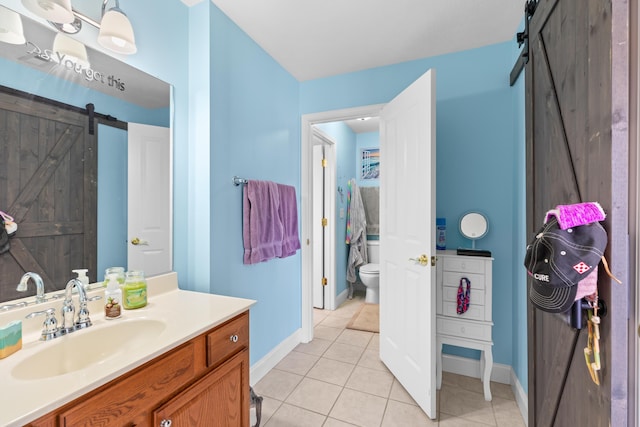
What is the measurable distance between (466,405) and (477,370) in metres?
0.38

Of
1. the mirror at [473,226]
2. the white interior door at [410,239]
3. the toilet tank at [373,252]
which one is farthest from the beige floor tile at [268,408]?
the toilet tank at [373,252]

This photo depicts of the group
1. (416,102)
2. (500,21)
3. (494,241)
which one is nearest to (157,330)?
(416,102)

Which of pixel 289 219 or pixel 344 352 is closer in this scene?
pixel 289 219

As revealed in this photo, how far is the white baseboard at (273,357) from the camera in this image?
6.60 ft

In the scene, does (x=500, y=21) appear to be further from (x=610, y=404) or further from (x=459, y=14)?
(x=610, y=404)

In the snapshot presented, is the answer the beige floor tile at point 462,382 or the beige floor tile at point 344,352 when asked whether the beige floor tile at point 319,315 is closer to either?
the beige floor tile at point 344,352

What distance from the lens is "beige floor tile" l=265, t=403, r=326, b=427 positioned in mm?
1644

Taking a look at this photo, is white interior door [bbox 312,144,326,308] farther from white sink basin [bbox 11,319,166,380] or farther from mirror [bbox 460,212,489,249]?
white sink basin [bbox 11,319,166,380]

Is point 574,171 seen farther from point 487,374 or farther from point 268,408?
point 268,408

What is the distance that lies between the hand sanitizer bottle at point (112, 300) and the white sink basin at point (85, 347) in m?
0.04

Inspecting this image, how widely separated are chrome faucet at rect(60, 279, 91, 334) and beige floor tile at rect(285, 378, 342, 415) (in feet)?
4.29

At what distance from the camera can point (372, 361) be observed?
2338 mm

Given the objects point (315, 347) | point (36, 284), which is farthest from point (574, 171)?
point (315, 347)

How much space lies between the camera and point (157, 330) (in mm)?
1139
